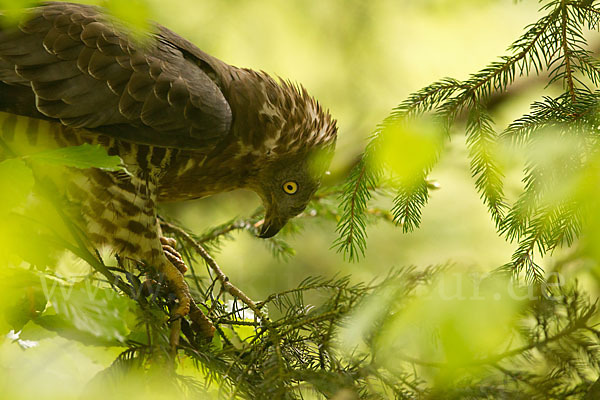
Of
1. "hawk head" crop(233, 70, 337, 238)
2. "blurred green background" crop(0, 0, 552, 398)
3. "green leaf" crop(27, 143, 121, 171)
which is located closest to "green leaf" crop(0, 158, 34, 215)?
"green leaf" crop(27, 143, 121, 171)

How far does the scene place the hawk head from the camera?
288 cm

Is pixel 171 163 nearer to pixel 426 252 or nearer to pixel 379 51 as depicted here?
pixel 379 51

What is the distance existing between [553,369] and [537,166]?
0.61m

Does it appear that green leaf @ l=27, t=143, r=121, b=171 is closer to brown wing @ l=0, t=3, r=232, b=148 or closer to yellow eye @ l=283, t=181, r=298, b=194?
brown wing @ l=0, t=3, r=232, b=148

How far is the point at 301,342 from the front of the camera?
162 cm

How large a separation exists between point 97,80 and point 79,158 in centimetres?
113

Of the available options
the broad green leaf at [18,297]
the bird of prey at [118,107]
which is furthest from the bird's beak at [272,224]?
the broad green leaf at [18,297]

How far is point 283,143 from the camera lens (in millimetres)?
2957

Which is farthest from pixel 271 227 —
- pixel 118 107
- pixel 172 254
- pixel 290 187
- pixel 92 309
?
pixel 92 309

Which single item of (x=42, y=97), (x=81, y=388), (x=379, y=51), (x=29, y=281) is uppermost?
(x=379, y=51)

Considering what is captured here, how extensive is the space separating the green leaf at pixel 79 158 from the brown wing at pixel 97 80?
99 centimetres

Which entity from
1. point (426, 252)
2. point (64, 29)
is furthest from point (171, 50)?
point (426, 252)

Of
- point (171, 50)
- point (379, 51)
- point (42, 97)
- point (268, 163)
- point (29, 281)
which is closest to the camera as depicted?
point (29, 281)

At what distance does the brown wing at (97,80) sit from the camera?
2.30 metres
